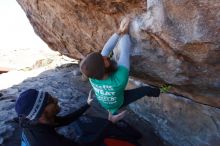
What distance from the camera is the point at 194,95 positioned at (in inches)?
213

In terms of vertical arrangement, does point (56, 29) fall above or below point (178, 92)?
above

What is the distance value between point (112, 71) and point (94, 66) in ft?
1.17

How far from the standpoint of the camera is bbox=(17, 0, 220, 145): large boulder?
396cm

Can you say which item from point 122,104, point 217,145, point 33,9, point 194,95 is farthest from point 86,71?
point 33,9

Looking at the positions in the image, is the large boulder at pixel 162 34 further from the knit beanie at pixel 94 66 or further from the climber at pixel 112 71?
the knit beanie at pixel 94 66

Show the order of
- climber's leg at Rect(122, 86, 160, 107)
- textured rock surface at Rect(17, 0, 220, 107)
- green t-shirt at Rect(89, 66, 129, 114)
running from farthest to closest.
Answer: climber's leg at Rect(122, 86, 160, 107) < green t-shirt at Rect(89, 66, 129, 114) < textured rock surface at Rect(17, 0, 220, 107)

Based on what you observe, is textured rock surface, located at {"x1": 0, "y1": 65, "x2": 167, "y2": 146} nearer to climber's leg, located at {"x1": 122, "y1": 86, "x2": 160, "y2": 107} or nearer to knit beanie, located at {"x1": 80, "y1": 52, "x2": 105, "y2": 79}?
climber's leg, located at {"x1": 122, "y1": 86, "x2": 160, "y2": 107}

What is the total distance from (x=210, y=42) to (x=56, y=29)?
3.28 m

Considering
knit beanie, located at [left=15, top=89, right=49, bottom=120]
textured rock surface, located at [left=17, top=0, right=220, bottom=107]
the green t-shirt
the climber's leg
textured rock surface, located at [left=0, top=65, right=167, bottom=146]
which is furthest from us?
textured rock surface, located at [left=0, top=65, right=167, bottom=146]

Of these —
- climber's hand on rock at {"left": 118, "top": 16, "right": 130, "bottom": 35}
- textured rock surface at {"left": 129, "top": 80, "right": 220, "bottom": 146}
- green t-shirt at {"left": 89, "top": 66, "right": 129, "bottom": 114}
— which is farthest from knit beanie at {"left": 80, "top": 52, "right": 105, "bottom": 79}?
textured rock surface at {"left": 129, "top": 80, "right": 220, "bottom": 146}

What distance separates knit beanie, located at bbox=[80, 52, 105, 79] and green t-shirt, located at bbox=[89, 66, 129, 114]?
0.24 m

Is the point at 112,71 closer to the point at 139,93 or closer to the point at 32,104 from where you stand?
the point at 139,93

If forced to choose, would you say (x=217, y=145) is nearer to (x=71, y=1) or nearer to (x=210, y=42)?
(x=210, y=42)

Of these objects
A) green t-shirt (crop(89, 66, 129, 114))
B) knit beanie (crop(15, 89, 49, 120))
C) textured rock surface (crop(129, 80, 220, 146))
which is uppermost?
knit beanie (crop(15, 89, 49, 120))
